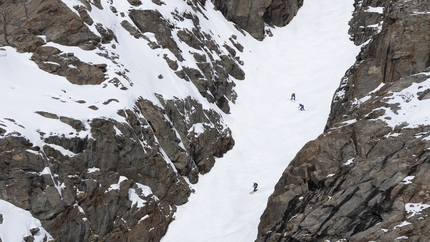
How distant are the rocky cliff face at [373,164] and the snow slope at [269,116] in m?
4.93

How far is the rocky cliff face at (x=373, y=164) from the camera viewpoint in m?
18.5

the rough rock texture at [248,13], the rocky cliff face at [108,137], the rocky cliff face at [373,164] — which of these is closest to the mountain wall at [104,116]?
the rocky cliff face at [108,137]

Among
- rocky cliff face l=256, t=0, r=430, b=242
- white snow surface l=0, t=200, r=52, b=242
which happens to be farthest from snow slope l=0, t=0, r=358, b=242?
rocky cliff face l=256, t=0, r=430, b=242

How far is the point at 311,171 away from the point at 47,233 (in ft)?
42.0

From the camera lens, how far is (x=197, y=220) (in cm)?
2994

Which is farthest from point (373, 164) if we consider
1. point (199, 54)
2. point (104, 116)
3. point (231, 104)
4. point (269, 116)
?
point (199, 54)

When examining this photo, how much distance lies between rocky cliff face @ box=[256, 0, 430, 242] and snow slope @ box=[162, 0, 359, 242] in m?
4.93

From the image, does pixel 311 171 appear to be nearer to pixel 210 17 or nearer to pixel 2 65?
pixel 2 65

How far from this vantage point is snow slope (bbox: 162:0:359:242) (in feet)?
97.8

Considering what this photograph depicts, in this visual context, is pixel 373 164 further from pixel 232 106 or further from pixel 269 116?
pixel 232 106

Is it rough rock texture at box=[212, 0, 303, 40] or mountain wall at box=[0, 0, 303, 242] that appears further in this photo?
rough rock texture at box=[212, 0, 303, 40]

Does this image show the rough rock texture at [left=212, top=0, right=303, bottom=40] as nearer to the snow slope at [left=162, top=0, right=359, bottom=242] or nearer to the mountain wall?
the snow slope at [left=162, top=0, right=359, bottom=242]

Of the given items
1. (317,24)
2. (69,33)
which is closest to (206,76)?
(69,33)

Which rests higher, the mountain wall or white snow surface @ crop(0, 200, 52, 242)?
the mountain wall
